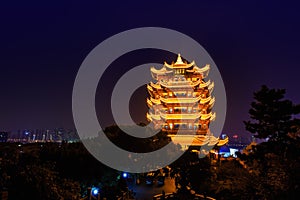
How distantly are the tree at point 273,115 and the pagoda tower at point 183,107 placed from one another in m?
21.4

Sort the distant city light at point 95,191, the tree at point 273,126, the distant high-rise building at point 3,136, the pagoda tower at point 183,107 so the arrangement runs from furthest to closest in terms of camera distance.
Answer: the distant high-rise building at point 3,136
the pagoda tower at point 183,107
the distant city light at point 95,191
the tree at point 273,126

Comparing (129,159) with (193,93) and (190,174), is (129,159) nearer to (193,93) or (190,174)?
(190,174)

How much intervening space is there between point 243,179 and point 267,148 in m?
6.33

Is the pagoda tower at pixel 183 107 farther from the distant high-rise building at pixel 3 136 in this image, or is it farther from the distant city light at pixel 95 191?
the distant high-rise building at pixel 3 136

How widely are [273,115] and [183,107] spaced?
24731mm

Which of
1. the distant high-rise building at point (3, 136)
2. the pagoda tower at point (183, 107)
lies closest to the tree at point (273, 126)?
the pagoda tower at point (183, 107)

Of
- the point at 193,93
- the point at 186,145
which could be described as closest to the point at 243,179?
the point at 186,145

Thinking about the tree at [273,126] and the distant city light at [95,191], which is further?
the distant city light at [95,191]

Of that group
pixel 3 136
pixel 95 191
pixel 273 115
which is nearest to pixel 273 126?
pixel 273 115

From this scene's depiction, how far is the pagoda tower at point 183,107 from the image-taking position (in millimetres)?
41450

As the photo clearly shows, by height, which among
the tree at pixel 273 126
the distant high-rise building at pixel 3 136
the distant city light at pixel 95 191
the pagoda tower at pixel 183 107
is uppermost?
the distant high-rise building at pixel 3 136

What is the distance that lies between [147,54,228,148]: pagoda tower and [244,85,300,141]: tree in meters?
21.4

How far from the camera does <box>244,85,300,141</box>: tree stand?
60.0 ft

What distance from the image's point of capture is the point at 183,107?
43219 mm
